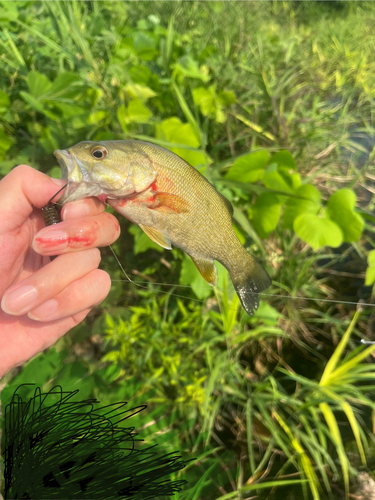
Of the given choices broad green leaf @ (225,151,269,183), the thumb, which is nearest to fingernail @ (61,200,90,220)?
the thumb

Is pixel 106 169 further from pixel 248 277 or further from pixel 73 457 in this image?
pixel 73 457

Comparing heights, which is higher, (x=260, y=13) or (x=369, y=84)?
(x=260, y=13)

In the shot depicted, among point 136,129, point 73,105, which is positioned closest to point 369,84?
point 136,129

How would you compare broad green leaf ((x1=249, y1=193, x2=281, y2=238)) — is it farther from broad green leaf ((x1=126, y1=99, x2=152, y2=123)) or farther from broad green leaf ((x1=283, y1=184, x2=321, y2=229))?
broad green leaf ((x1=126, y1=99, x2=152, y2=123))

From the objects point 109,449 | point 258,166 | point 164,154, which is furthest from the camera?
point 109,449

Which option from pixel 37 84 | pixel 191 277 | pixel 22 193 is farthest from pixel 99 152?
pixel 37 84

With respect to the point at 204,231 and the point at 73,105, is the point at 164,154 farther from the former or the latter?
the point at 73,105

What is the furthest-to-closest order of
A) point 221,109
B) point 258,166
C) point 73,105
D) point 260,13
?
point 260,13, point 221,109, point 73,105, point 258,166
